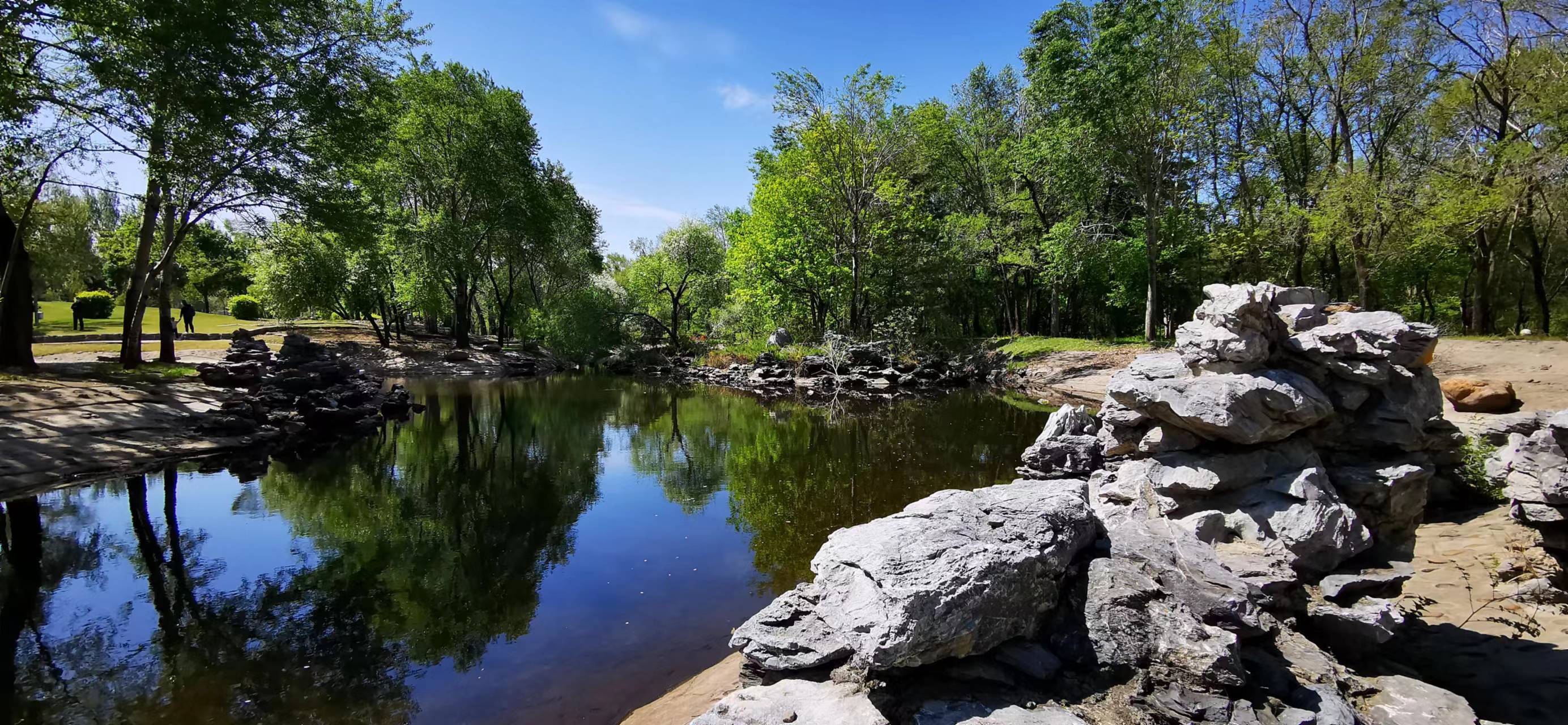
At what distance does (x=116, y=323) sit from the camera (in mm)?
35844

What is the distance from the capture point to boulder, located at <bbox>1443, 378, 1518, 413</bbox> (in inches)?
396

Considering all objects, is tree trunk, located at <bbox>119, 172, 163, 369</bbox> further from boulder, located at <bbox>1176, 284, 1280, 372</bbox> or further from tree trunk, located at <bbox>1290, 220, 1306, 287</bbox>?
tree trunk, located at <bbox>1290, 220, 1306, 287</bbox>

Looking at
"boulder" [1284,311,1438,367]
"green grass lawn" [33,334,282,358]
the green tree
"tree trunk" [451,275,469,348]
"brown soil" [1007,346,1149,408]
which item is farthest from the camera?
the green tree

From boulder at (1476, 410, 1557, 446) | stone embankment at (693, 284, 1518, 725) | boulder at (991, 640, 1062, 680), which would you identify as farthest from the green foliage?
boulder at (991, 640, 1062, 680)

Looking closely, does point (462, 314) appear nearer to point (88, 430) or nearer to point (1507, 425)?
point (88, 430)

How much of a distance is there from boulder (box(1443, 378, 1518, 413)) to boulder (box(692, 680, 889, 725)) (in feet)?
41.4

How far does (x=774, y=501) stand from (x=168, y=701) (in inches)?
289

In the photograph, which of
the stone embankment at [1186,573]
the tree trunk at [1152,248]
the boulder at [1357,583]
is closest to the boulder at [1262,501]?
the stone embankment at [1186,573]

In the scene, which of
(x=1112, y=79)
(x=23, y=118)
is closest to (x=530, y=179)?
(x=23, y=118)

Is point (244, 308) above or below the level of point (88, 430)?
above

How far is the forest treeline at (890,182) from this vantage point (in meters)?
14.9

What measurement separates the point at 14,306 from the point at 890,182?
94.2ft

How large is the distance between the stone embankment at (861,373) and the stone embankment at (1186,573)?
1744 centimetres

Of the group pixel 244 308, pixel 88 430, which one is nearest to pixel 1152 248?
pixel 88 430
